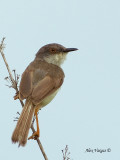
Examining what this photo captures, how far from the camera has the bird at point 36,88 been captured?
5566 millimetres

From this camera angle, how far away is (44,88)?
6473 millimetres

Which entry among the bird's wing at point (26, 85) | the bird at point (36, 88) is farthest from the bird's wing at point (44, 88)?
the bird's wing at point (26, 85)

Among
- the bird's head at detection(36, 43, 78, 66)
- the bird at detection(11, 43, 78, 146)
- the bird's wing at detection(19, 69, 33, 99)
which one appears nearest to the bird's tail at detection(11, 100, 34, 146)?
the bird at detection(11, 43, 78, 146)

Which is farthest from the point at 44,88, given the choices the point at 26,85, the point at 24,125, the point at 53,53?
the point at 53,53

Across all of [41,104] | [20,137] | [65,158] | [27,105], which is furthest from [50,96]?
[65,158]

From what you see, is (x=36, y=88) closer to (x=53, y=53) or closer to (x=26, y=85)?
(x=26, y=85)

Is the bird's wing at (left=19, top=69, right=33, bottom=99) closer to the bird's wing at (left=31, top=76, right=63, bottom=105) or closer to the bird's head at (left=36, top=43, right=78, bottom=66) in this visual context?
the bird's wing at (left=31, top=76, right=63, bottom=105)

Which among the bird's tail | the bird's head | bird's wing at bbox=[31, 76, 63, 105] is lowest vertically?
the bird's tail

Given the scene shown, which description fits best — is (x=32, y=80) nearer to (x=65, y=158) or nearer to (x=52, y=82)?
(x=52, y=82)

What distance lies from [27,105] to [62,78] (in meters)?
1.44

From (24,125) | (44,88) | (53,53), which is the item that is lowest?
(24,125)

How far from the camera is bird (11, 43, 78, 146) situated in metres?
5.57

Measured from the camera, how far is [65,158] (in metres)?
4.79

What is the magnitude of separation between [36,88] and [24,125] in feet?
3.27
